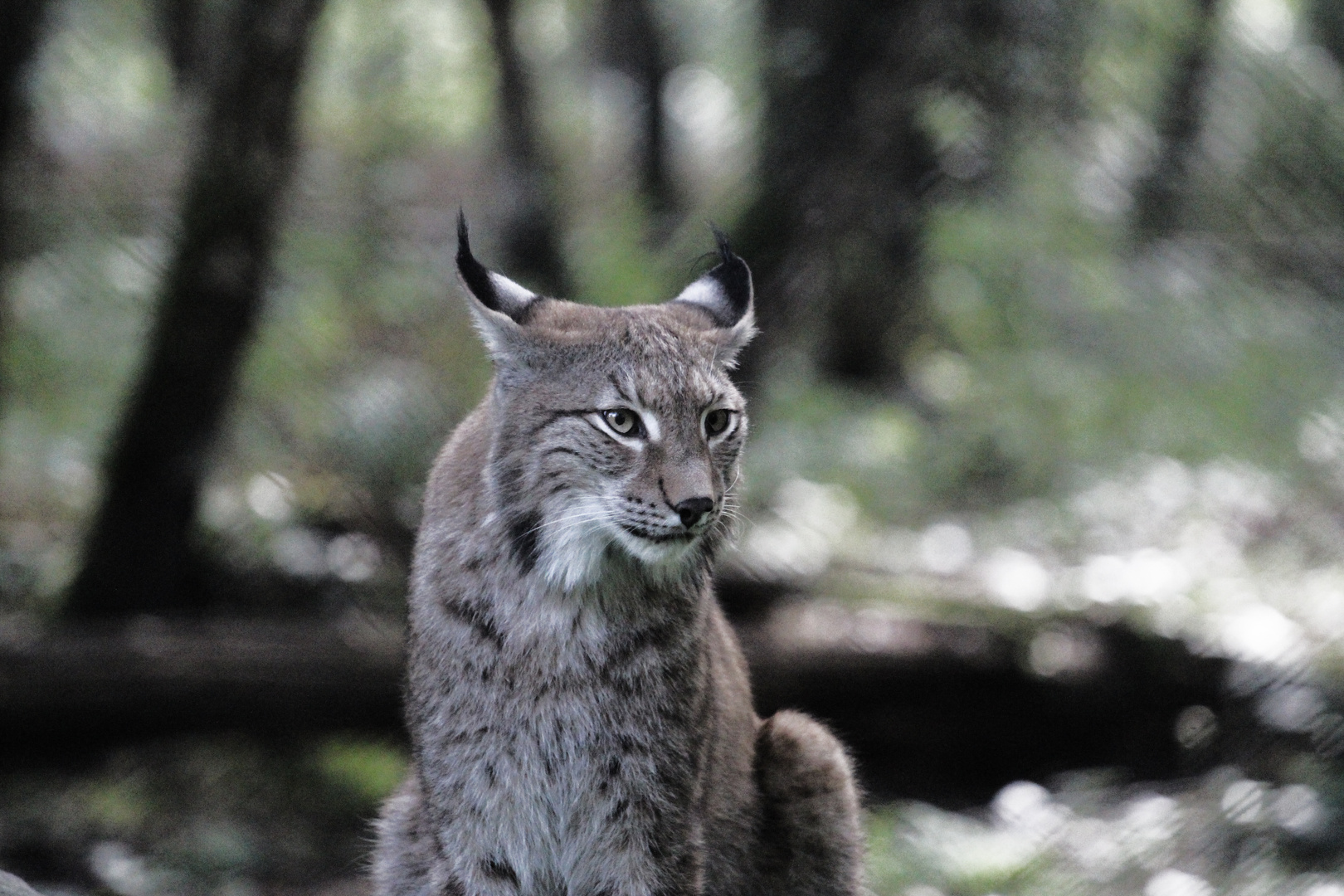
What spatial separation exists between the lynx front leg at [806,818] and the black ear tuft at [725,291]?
1.26m

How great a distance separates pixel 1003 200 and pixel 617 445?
214 inches

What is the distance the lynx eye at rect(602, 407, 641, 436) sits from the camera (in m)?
3.58

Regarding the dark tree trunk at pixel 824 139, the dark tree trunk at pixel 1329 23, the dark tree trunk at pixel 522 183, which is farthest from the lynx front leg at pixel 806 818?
the dark tree trunk at pixel 522 183

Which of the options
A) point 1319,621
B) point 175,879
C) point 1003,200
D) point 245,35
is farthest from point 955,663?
point 245,35

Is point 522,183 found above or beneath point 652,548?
above

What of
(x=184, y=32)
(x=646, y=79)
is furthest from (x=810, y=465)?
(x=184, y=32)

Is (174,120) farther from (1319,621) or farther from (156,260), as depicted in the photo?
(1319,621)

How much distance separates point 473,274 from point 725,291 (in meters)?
0.79

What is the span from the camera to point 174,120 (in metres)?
10.2

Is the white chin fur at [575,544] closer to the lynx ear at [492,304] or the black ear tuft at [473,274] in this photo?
the lynx ear at [492,304]

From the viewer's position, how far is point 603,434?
3576 millimetres

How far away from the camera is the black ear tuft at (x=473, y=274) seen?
11.8 ft

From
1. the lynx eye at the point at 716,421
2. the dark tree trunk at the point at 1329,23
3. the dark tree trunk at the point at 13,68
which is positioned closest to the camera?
the lynx eye at the point at 716,421

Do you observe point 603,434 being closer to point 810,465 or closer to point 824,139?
point 824,139
